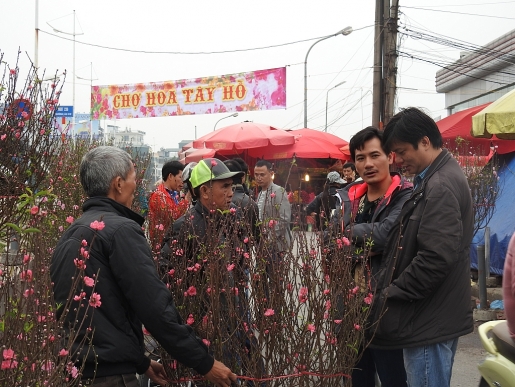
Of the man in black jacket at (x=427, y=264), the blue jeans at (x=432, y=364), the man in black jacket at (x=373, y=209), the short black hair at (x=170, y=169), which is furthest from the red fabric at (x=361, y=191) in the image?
the short black hair at (x=170, y=169)

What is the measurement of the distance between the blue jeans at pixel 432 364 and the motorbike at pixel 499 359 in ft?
1.38

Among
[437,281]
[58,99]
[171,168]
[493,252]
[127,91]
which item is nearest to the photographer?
[437,281]

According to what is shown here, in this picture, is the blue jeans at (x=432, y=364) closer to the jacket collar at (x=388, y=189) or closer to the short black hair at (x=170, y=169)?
the jacket collar at (x=388, y=189)

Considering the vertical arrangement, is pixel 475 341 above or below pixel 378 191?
below

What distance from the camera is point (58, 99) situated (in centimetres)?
466

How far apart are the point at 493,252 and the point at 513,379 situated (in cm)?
655

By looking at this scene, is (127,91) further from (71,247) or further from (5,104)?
(71,247)

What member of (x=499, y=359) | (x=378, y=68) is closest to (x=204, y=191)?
(x=499, y=359)

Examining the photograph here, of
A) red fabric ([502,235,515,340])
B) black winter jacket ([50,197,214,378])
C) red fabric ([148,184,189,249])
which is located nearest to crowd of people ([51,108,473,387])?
black winter jacket ([50,197,214,378])

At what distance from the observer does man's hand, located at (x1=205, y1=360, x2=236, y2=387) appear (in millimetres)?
2709

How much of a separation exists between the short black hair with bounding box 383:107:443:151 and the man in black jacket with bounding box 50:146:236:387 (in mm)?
1376

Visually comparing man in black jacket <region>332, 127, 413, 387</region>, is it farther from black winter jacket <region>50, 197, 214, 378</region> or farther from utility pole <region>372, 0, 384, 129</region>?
utility pole <region>372, 0, 384, 129</region>

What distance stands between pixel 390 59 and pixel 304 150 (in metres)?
3.49

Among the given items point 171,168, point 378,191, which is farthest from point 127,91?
point 378,191
